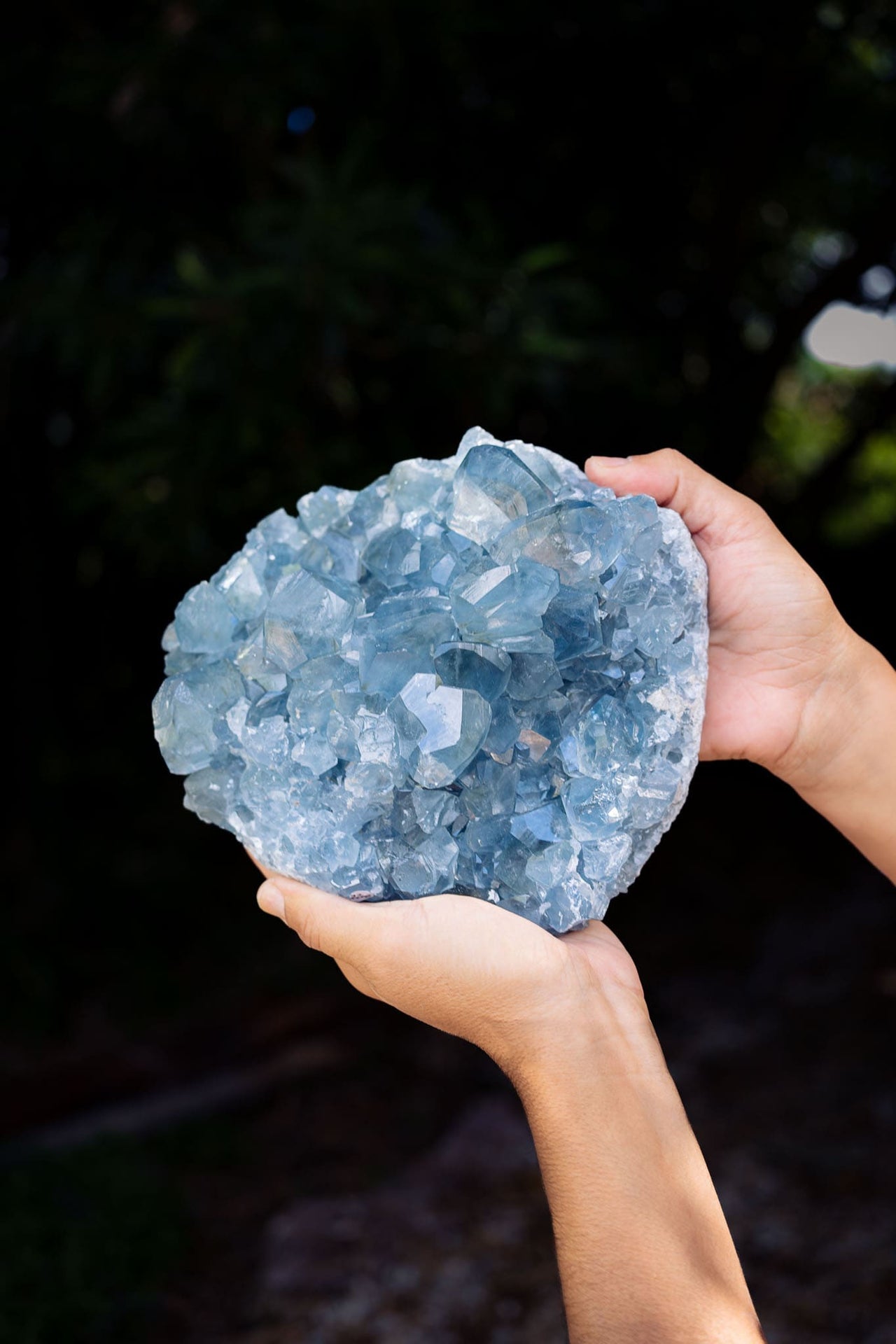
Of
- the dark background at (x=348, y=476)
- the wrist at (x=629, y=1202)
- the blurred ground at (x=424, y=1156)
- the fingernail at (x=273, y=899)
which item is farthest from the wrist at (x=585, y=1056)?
the blurred ground at (x=424, y=1156)

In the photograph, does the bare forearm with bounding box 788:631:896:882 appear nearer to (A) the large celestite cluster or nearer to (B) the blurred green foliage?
(A) the large celestite cluster

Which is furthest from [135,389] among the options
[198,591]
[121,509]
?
[198,591]

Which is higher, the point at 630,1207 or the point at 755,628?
the point at 755,628

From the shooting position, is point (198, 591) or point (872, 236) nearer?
point (198, 591)

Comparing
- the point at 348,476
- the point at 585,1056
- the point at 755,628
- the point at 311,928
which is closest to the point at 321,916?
the point at 311,928

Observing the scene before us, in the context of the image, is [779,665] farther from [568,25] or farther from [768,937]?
[768,937]

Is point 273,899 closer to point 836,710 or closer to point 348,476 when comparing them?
point 836,710
